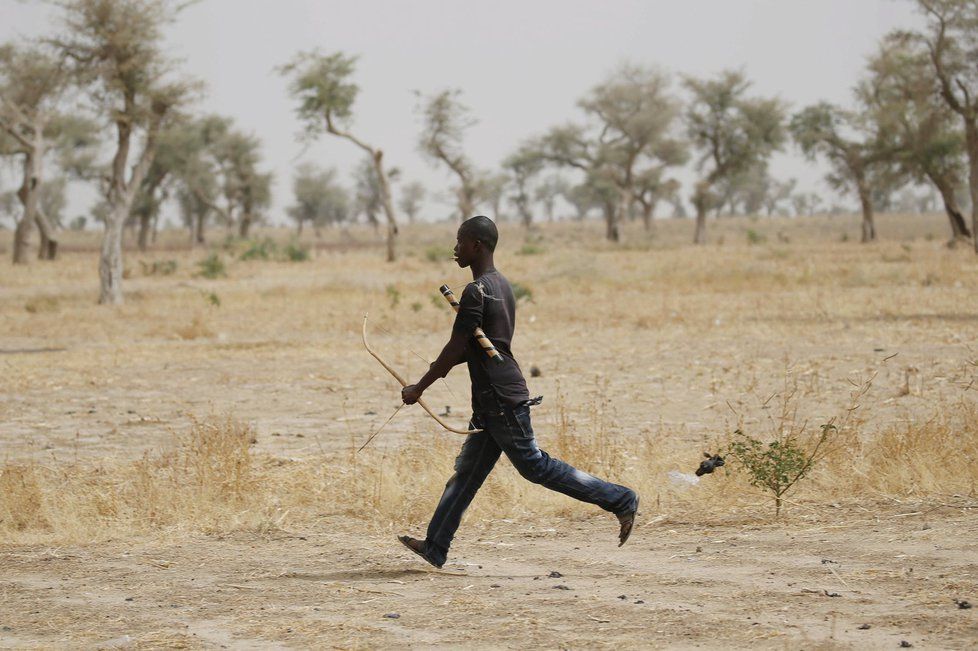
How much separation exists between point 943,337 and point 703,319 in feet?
13.7

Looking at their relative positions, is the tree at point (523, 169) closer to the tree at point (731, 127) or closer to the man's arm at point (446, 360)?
the tree at point (731, 127)

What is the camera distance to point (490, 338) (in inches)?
205

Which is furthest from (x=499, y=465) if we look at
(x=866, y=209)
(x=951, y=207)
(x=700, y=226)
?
(x=700, y=226)

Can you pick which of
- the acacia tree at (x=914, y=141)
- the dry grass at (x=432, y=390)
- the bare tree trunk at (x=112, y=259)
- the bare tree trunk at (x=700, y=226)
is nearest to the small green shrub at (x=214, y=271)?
the dry grass at (x=432, y=390)

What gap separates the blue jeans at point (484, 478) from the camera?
527 cm

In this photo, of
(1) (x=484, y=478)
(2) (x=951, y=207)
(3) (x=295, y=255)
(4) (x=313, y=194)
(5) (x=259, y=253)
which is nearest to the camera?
(1) (x=484, y=478)

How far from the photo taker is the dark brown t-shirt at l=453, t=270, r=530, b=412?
5090mm

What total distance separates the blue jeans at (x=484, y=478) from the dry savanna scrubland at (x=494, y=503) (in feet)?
0.86

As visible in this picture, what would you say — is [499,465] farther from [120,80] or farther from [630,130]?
[630,130]

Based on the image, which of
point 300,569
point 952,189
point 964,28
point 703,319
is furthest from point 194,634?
point 952,189

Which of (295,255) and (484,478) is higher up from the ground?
(295,255)

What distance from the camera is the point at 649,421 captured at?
9719 millimetres

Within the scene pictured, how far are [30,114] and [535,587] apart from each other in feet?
104

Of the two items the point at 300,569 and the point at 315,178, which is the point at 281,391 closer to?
the point at 300,569
